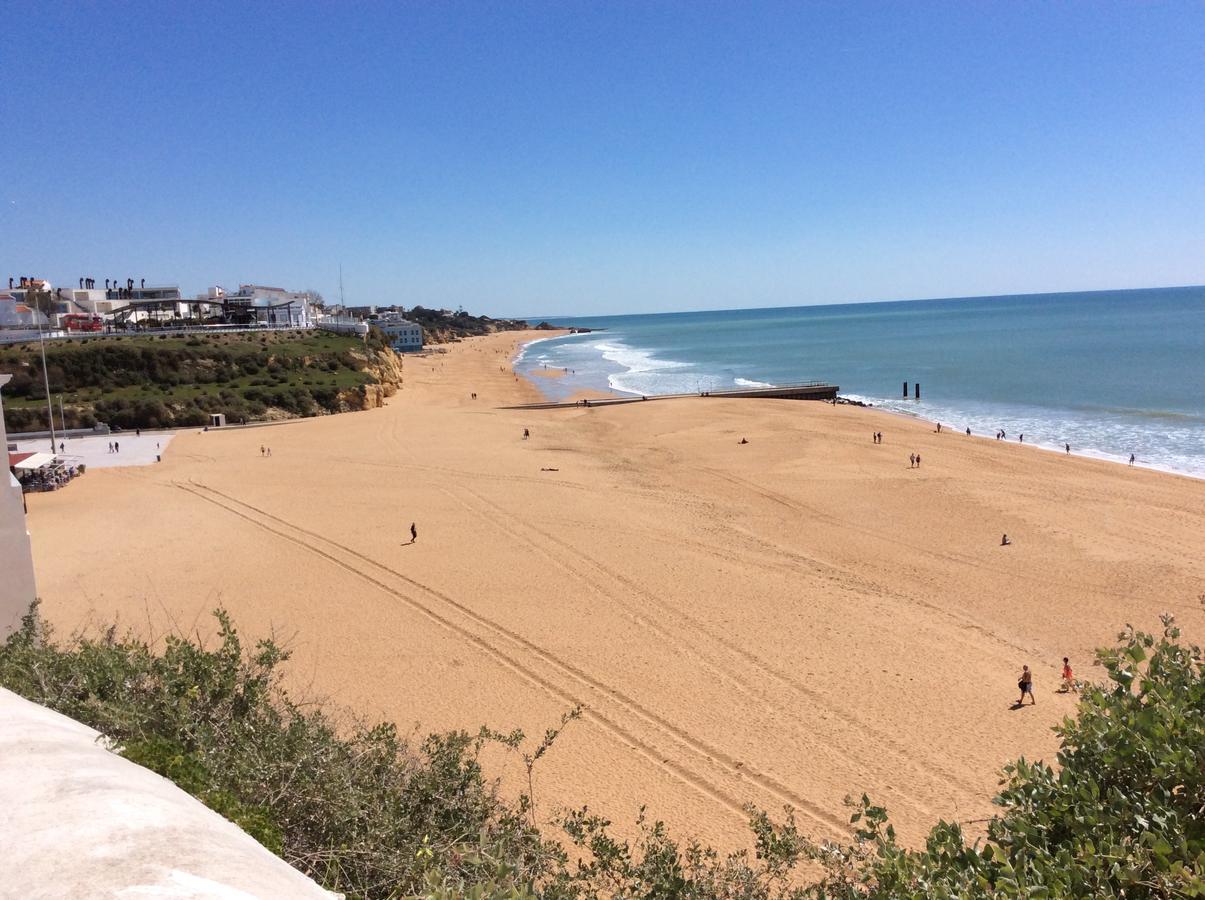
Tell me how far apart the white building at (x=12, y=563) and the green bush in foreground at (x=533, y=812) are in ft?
10.5

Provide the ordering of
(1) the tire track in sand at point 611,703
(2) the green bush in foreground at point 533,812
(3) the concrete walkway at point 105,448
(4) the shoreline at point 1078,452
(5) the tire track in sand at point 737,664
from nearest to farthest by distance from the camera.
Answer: (2) the green bush in foreground at point 533,812 < (1) the tire track in sand at point 611,703 < (5) the tire track in sand at point 737,664 < (4) the shoreline at point 1078,452 < (3) the concrete walkway at point 105,448

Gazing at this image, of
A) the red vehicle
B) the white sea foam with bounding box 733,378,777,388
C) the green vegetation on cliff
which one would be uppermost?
the red vehicle

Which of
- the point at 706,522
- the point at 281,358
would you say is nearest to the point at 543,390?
the point at 281,358

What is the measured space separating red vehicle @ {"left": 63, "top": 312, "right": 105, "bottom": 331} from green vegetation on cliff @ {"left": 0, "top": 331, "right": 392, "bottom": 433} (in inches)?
423

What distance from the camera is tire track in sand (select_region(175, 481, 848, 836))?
9625 mm

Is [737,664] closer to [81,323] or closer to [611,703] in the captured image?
[611,703]

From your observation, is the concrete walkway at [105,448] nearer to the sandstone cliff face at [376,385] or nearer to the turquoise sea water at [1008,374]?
the sandstone cliff face at [376,385]

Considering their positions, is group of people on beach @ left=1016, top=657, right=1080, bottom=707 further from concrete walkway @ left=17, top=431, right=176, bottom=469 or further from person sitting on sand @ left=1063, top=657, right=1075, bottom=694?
concrete walkway @ left=17, top=431, right=176, bottom=469

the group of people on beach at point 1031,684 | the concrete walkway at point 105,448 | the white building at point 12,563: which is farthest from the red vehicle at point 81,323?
the group of people on beach at point 1031,684

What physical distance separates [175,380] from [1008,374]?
5705 centimetres

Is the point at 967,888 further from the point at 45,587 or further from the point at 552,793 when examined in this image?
the point at 45,587

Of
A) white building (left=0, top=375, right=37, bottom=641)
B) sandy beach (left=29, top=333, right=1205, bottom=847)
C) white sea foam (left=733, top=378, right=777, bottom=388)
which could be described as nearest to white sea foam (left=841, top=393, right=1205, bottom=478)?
sandy beach (left=29, top=333, right=1205, bottom=847)

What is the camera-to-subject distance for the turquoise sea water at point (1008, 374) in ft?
116

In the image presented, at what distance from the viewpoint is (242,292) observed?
8712cm
